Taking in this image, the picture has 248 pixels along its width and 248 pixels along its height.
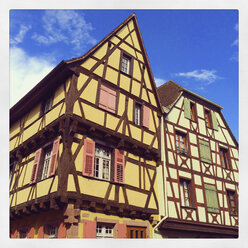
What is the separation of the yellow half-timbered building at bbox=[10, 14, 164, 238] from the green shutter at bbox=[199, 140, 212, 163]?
3126 millimetres

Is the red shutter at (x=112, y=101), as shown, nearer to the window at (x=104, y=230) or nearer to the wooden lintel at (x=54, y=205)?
the wooden lintel at (x=54, y=205)

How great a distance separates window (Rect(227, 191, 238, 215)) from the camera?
47.2 ft

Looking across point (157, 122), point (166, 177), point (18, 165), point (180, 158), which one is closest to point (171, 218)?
point (166, 177)

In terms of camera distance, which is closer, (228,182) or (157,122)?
(157,122)

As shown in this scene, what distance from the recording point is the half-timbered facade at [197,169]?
39.8 ft

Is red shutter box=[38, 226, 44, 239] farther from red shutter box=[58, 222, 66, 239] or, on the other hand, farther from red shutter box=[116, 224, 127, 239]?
red shutter box=[116, 224, 127, 239]

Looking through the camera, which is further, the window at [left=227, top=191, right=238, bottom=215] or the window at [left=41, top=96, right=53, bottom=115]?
the window at [left=227, top=191, right=238, bottom=215]

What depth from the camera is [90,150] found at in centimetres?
932

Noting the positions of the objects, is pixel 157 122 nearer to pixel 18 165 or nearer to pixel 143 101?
pixel 143 101

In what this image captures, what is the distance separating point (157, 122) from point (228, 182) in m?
5.67

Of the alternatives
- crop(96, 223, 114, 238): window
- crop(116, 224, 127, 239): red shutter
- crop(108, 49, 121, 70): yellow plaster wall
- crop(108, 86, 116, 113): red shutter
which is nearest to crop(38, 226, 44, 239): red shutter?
crop(96, 223, 114, 238): window

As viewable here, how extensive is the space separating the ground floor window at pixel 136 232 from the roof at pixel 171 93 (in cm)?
636

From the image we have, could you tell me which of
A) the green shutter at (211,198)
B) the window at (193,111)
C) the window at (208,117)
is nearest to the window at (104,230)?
the green shutter at (211,198)

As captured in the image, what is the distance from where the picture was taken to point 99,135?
9.92 metres
